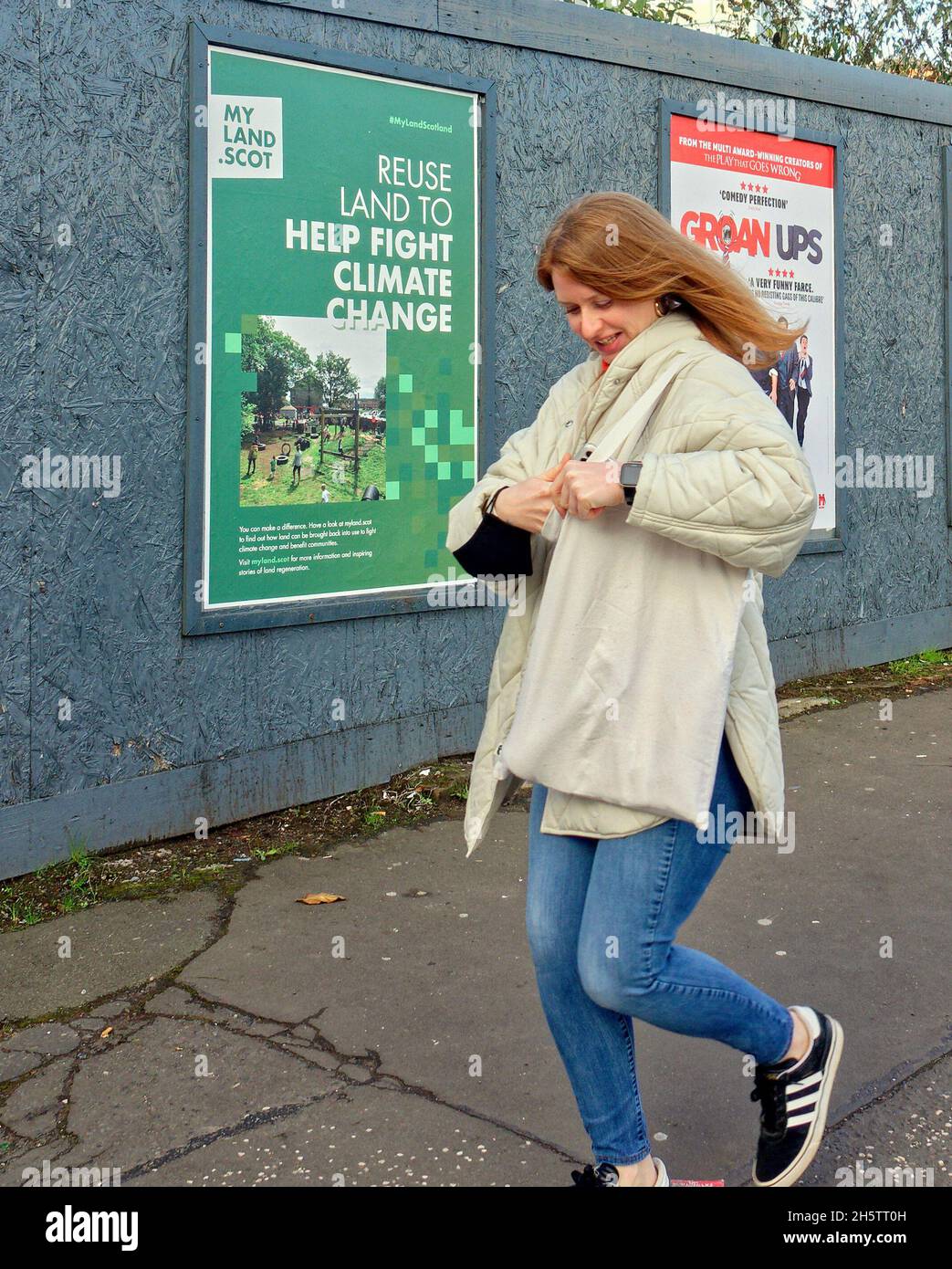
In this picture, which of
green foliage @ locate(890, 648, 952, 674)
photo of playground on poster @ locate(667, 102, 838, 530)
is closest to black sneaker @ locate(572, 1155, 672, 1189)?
photo of playground on poster @ locate(667, 102, 838, 530)

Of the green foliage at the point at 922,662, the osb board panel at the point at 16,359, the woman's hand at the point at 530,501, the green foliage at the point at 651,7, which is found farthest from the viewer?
the green foliage at the point at 651,7

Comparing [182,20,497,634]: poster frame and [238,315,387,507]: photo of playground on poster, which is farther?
[238,315,387,507]: photo of playground on poster

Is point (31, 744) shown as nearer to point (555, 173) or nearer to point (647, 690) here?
point (647, 690)

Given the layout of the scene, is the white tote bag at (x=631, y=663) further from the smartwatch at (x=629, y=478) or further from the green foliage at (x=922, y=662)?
the green foliage at (x=922, y=662)

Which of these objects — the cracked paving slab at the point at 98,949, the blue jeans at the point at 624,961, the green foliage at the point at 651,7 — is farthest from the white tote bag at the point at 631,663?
the green foliage at the point at 651,7

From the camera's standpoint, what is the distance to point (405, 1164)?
312cm

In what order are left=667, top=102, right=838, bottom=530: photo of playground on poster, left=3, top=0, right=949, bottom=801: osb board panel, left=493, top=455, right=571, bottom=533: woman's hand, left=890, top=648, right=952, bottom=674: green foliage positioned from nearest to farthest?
left=493, top=455, right=571, bottom=533: woman's hand
left=3, top=0, right=949, bottom=801: osb board panel
left=667, top=102, right=838, bottom=530: photo of playground on poster
left=890, top=648, right=952, bottom=674: green foliage

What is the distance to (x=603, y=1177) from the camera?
2.72 meters

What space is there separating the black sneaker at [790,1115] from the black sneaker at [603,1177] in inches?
8.8

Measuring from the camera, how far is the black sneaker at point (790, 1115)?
2.83 m

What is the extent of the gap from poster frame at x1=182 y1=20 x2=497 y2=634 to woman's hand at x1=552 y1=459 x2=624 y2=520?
118 inches

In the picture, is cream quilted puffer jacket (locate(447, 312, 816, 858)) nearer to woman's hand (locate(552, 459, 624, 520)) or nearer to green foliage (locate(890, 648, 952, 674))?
woman's hand (locate(552, 459, 624, 520))

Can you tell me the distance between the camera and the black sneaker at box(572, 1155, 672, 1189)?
271 cm

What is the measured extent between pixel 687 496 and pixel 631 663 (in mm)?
343
